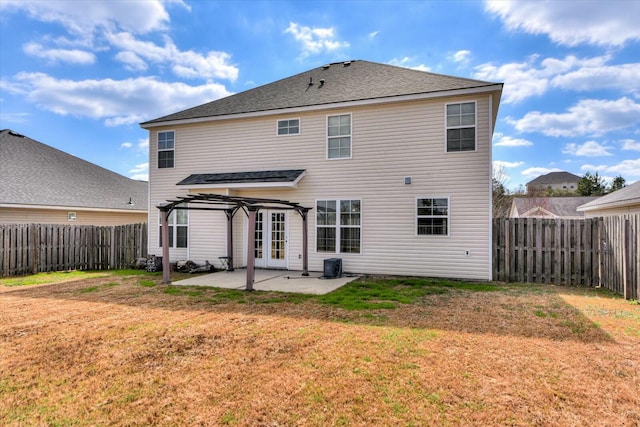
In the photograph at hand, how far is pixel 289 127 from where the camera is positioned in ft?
38.0

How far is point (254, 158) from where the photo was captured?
12.0 m

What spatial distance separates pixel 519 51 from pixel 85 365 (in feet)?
61.1

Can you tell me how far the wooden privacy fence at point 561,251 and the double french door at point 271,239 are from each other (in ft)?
22.0

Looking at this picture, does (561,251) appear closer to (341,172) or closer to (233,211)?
(341,172)

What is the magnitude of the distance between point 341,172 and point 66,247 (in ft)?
34.1

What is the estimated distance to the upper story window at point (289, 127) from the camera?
1148cm

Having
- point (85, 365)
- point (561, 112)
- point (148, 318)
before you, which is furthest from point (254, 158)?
point (561, 112)

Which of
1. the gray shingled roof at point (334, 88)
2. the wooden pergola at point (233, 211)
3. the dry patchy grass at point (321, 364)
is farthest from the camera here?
the gray shingled roof at point (334, 88)

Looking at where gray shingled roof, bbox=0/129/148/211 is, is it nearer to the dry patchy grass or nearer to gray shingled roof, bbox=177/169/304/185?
gray shingled roof, bbox=177/169/304/185

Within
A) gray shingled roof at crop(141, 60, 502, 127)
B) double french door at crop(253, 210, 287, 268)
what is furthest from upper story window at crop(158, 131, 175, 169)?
double french door at crop(253, 210, 287, 268)

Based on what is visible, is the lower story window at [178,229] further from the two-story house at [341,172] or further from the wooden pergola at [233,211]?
the wooden pergola at [233,211]

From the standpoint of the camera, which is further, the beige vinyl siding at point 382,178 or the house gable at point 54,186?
the house gable at point 54,186

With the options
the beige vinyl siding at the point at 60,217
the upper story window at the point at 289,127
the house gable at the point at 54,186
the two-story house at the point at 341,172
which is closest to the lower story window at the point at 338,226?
the two-story house at the point at 341,172

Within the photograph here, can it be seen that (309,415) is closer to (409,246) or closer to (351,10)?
(409,246)
